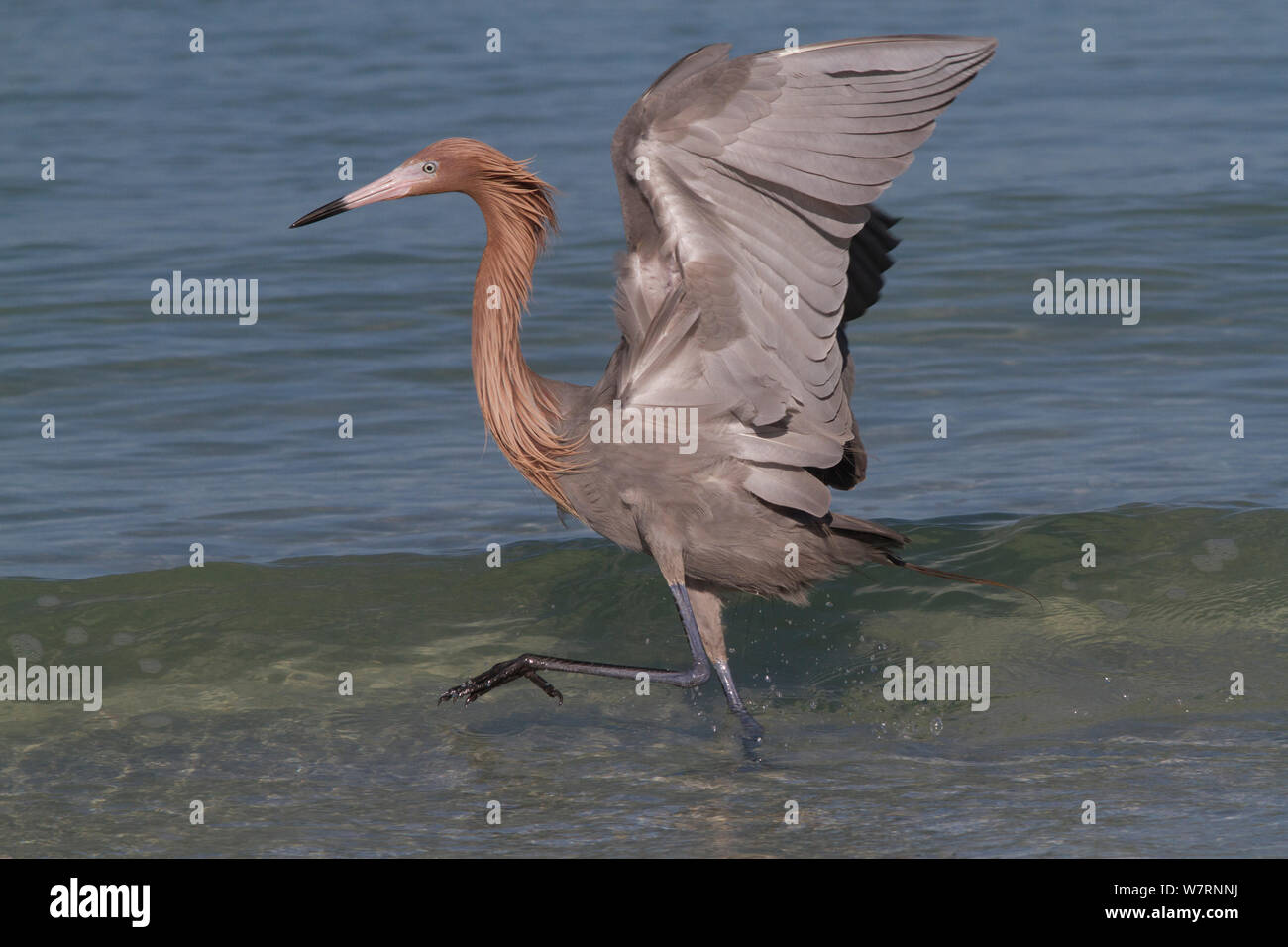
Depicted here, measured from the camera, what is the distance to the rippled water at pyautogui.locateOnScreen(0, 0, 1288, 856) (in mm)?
5887

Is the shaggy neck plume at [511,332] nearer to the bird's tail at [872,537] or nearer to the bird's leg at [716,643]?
the bird's leg at [716,643]

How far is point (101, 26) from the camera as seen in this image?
17703 millimetres

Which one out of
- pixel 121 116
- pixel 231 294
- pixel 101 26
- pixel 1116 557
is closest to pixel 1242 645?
pixel 1116 557

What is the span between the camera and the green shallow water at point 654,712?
558cm

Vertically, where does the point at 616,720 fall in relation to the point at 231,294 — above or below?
below

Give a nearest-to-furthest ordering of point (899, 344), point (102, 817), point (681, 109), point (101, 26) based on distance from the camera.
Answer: point (681, 109) → point (102, 817) → point (899, 344) → point (101, 26)

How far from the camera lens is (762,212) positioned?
18.5 ft

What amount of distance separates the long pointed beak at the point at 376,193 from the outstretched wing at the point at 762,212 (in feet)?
3.02

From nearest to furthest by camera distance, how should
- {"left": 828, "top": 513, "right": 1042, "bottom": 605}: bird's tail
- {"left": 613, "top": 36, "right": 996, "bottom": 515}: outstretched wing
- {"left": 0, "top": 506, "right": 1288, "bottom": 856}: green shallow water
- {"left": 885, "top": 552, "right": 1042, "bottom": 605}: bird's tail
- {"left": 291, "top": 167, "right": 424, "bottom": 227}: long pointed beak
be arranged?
1. {"left": 613, "top": 36, "right": 996, "bottom": 515}: outstretched wing
2. {"left": 0, "top": 506, "right": 1288, "bottom": 856}: green shallow water
3. {"left": 291, "top": 167, "right": 424, "bottom": 227}: long pointed beak
4. {"left": 828, "top": 513, "right": 1042, "bottom": 605}: bird's tail
5. {"left": 885, "top": 552, "right": 1042, "bottom": 605}: bird's tail

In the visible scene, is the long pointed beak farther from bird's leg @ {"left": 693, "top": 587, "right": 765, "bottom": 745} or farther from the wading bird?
bird's leg @ {"left": 693, "top": 587, "right": 765, "bottom": 745}

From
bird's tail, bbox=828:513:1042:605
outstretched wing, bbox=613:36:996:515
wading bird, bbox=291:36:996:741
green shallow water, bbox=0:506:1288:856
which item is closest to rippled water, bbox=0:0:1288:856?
green shallow water, bbox=0:506:1288:856

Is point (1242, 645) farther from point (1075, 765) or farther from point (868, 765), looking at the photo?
point (868, 765)

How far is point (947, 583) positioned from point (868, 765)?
75.9 inches

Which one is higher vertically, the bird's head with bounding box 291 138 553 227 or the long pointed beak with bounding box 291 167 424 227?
the bird's head with bounding box 291 138 553 227
